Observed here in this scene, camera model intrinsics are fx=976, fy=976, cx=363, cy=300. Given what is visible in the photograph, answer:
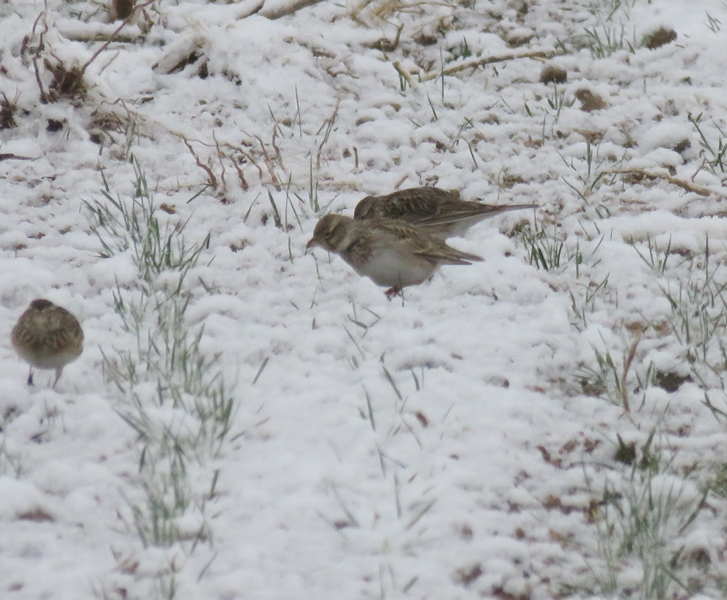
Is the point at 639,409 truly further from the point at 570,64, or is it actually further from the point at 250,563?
the point at 570,64

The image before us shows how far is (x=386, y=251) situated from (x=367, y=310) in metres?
0.34

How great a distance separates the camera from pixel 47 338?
Result: 134 inches

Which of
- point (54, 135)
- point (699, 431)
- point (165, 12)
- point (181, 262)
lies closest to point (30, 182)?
point (54, 135)

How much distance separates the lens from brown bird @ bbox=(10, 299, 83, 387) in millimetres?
3404

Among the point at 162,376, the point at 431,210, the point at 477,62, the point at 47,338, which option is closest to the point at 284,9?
the point at 477,62

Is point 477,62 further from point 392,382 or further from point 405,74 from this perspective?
point 392,382

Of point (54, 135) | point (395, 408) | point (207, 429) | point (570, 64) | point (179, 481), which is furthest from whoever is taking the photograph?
point (570, 64)

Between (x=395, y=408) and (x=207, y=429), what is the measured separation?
2.21ft

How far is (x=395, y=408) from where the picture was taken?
3.49m

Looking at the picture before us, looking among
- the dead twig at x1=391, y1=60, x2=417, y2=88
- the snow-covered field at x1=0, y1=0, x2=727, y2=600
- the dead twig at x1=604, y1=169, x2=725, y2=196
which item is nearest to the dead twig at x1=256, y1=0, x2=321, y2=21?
the snow-covered field at x1=0, y1=0, x2=727, y2=600

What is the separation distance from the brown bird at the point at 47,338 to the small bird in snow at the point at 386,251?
4.35 feet

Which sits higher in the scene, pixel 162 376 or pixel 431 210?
pixel 431 210

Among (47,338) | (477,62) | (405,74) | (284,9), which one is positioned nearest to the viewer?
(47,338)

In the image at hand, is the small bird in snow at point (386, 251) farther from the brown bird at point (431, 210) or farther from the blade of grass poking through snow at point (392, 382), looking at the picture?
the blade of grass poking through snow at point (392, 382)
